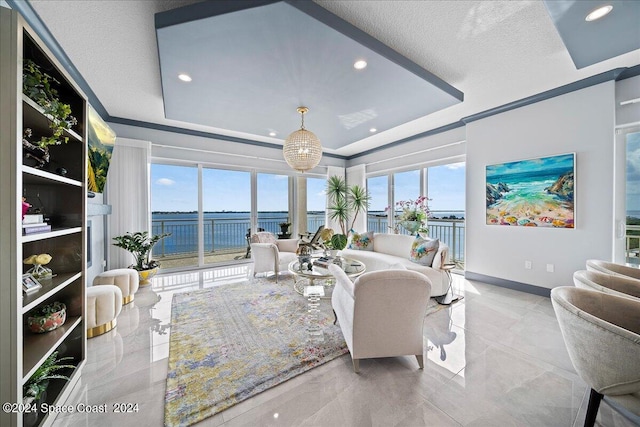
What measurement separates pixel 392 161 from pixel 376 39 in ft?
12.5

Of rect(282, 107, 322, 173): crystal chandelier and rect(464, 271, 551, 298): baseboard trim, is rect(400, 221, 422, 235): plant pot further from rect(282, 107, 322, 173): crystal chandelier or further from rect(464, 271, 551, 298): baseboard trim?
rect(282, 107, 322, 173): crystal chandelier

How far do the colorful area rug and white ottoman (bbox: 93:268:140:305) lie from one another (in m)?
0.54

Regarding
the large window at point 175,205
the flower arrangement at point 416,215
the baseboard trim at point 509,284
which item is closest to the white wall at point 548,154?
the baseboard trim at point 509,284

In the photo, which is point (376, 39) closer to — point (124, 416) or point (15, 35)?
point (15, 35)

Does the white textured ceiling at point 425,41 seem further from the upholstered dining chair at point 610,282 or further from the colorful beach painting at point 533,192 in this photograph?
the upholstered dining chair at point 610,282

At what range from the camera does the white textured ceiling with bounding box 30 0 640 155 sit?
1795 millimetres

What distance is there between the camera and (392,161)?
5.69 m

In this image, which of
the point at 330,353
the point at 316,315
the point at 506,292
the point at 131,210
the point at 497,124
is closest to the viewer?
the point at 330,353

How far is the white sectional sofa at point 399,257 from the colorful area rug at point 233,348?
1.37 m

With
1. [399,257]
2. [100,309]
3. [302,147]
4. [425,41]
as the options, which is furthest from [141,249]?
[425,41]

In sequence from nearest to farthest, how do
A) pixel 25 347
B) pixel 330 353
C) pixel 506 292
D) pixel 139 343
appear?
pixel 25 347 → pixel 330 353 → pixel 139 343 → pixel 506 292

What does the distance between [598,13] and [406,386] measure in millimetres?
3136

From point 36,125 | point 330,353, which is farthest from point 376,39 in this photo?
point 330,353

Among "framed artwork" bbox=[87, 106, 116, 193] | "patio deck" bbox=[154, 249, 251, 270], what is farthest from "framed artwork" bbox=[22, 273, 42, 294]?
"patio deck" bbox=[154, 249, 251, 270]
